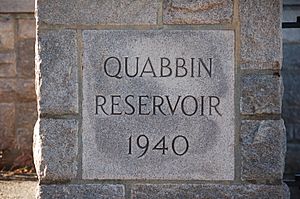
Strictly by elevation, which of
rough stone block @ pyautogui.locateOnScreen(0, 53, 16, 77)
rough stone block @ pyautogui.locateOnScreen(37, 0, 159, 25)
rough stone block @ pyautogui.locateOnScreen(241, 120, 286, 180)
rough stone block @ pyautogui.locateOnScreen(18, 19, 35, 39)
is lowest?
rough stone block @ pyautogui.locateOnScreen(241, 120, 286, 180)

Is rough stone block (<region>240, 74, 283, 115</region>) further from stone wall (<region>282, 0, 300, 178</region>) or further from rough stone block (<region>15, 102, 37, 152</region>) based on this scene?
rough stone block (<region>15, 102, 37, 152</region>)

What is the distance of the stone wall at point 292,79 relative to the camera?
17.3ft

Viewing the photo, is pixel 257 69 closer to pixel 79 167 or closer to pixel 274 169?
pixel 274 169

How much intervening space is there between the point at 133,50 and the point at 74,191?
787 mm

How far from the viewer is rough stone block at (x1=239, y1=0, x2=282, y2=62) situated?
365 centimetres

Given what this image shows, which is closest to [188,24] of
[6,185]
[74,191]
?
[74,191]

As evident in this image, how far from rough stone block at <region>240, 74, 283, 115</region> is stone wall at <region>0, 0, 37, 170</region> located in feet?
8.48

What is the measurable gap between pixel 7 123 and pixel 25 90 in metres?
0.31

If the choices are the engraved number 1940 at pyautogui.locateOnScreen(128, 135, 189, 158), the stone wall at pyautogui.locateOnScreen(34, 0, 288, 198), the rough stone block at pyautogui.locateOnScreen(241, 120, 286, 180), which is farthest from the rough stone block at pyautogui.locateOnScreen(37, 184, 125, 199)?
the rough stone block at pyautogui.locateOnScreen(241, 120, 286, 180)

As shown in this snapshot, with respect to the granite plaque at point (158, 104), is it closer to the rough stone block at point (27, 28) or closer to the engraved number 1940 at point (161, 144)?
the engraved number 1940 at point (161, 144)

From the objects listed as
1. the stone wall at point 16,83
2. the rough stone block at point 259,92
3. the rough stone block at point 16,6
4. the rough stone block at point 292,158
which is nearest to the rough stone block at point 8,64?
the stone wall at point 16,83

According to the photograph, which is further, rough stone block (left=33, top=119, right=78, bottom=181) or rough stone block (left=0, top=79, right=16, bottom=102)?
rough stone block (left=0, top=79, right=16, bottom=102)

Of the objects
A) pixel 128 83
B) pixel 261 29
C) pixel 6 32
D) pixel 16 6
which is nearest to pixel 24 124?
pixel 6 32

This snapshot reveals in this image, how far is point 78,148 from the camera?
12.2 feet
